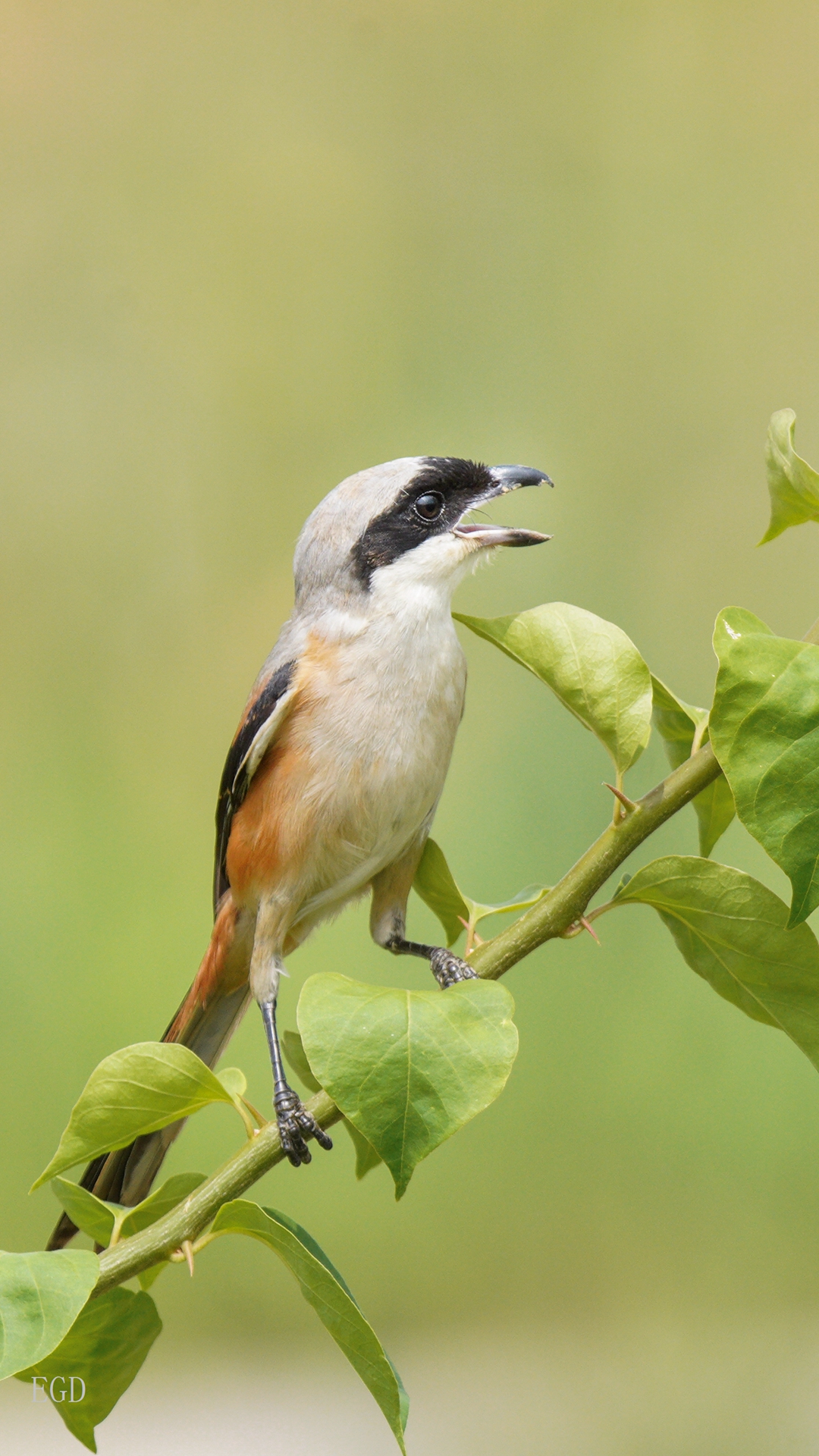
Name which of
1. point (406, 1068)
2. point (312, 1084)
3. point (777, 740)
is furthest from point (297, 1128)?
point (777, 740)

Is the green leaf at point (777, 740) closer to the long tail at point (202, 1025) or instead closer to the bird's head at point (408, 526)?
the bird's head at point (408, 526)

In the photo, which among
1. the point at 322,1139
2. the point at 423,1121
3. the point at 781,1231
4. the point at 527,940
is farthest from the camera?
the point at 781,1231

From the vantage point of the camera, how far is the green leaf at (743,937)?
1.68 feet

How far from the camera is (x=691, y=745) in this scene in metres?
0.64

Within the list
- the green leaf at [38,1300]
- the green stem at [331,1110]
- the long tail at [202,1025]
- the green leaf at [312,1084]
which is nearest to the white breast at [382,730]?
the long tail at [202,1025]

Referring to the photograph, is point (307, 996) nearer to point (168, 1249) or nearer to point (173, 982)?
point (168, 1249)

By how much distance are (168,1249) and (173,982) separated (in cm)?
160

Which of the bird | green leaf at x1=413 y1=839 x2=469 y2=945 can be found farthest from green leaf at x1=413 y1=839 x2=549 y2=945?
the bird

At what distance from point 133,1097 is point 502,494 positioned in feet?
1.85

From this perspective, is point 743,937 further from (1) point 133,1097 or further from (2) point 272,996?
(2) point 272,996

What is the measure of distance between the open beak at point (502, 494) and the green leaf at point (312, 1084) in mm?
394

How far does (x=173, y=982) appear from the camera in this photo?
2086mm

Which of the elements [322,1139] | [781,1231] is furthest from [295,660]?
[781,1231]

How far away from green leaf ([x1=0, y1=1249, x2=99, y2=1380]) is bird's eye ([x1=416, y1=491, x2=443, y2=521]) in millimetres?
601
